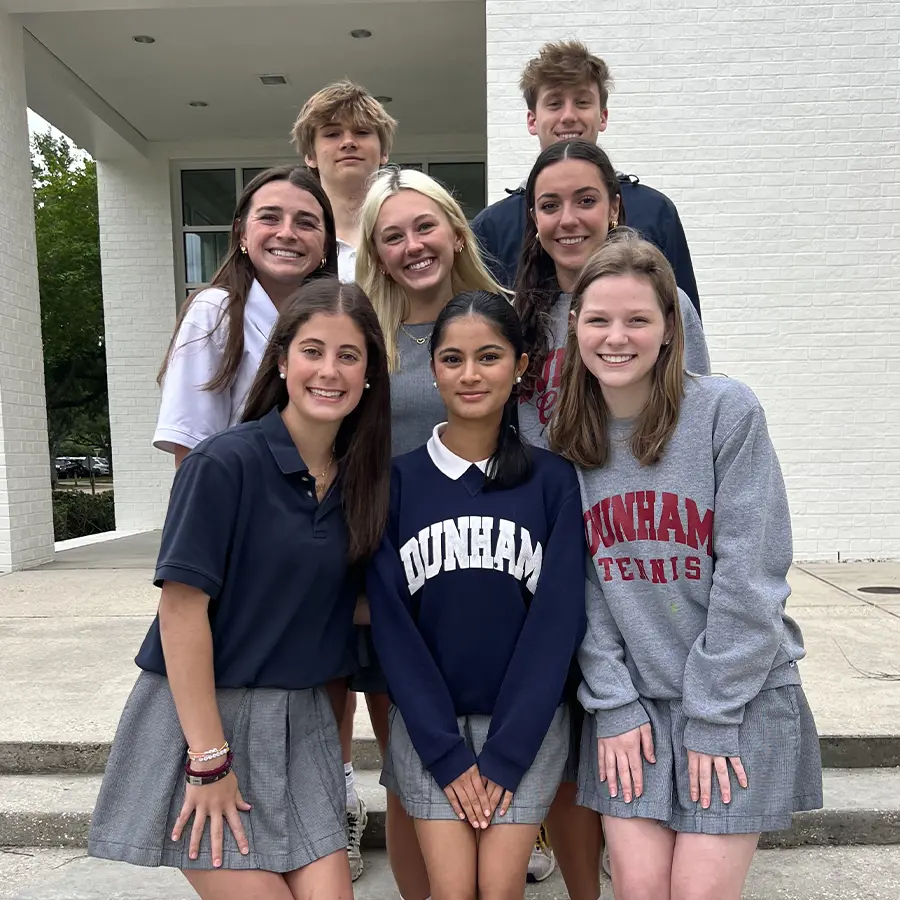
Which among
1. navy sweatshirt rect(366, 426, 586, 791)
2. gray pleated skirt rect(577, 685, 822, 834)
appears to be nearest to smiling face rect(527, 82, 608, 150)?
navy sweatshirt rect(366, 426, 586, 791)

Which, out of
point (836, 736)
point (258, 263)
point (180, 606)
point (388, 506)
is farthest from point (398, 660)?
point (836, 736)

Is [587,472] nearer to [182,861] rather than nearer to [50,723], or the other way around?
[182,861]

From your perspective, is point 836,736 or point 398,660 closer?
point 398,660

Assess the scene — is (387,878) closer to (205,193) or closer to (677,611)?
(677,611)

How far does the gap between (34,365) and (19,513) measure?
1.26m

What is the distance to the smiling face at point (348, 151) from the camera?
2.73m

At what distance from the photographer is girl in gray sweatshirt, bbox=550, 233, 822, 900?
1737 mm

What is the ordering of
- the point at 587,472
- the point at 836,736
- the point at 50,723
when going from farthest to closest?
the point at 50,723
the point at 836,736
the point at 587,472

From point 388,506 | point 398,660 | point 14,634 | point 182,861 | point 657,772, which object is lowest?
point 14,634

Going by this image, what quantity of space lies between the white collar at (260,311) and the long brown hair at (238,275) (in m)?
0.02

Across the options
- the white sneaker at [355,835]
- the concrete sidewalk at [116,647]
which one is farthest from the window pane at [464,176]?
the white sneaker at [355,835]

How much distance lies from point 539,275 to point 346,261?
0.76 meters

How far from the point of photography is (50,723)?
10.6 feet

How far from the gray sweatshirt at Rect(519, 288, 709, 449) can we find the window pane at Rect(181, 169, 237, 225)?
30.3 feet
